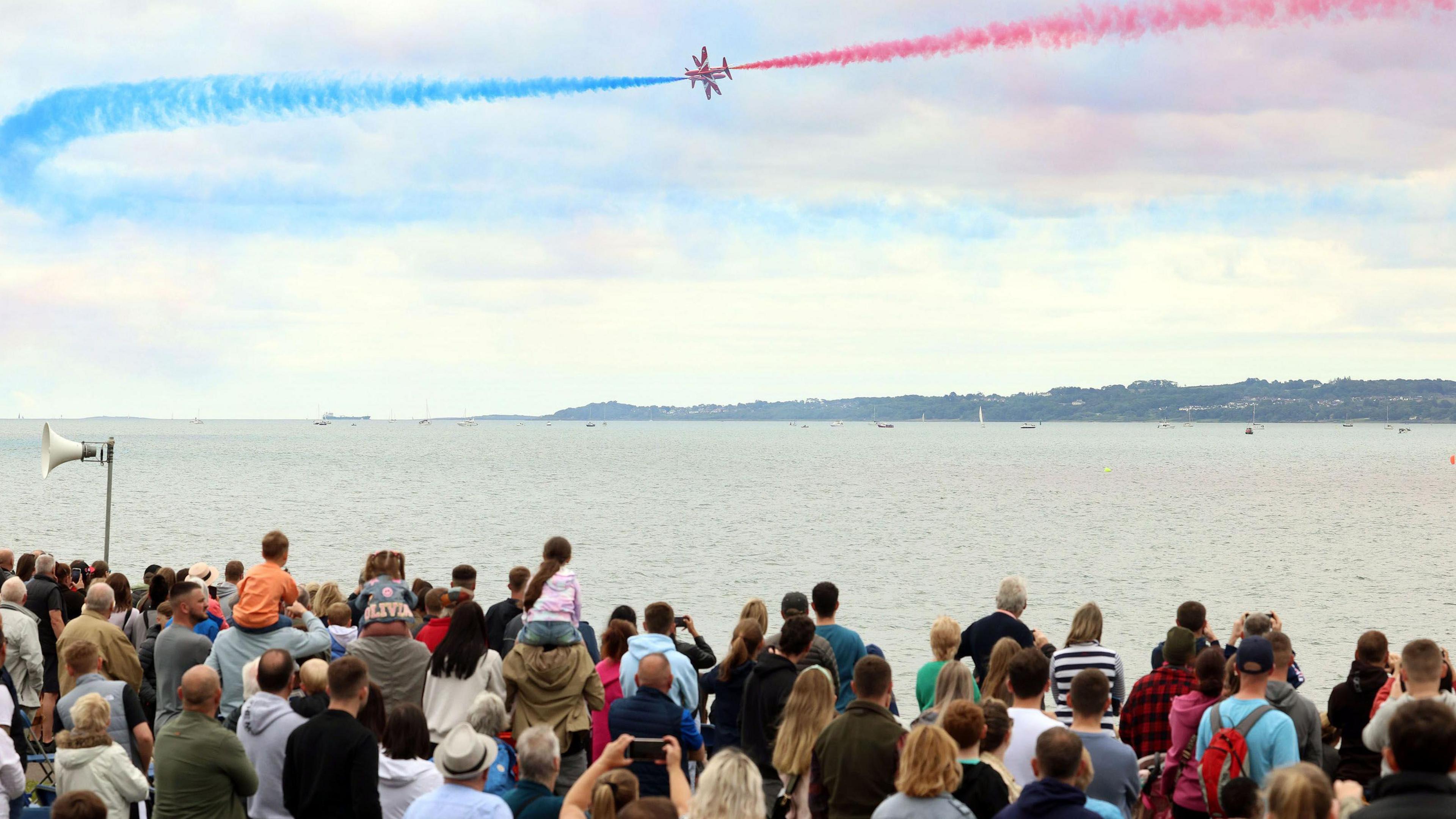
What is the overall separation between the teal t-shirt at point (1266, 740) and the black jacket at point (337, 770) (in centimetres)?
441

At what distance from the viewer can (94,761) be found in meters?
6.37

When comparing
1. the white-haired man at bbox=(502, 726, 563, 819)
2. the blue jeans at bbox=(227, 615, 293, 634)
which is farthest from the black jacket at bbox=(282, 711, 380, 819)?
the blue jeans at bbox=(227, 615, 293, 634)

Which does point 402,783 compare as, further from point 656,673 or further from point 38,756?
point 38,756

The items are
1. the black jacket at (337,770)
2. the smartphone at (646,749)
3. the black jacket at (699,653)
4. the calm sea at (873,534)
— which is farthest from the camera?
the calm sea at (873,534)

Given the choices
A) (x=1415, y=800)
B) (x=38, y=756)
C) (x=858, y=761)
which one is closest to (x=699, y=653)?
(x=858, y=761)

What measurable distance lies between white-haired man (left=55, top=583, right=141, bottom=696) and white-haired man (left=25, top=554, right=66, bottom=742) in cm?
142

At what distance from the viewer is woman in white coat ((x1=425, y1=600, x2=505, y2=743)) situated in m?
7.53

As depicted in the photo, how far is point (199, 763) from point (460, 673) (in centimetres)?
173

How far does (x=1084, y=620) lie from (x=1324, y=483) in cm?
9432

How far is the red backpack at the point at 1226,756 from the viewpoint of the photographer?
6.37m

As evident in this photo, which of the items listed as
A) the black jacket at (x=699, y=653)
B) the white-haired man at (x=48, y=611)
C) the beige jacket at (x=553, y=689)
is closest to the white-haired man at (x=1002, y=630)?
the black jacket at (x=699, y=653)

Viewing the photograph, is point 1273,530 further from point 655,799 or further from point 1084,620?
point 655,799

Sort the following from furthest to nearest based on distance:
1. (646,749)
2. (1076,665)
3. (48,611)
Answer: (48,611)
(1076,665)
(646,749)

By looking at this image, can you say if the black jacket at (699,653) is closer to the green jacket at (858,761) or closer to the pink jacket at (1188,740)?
the green jacket at (858,761)
